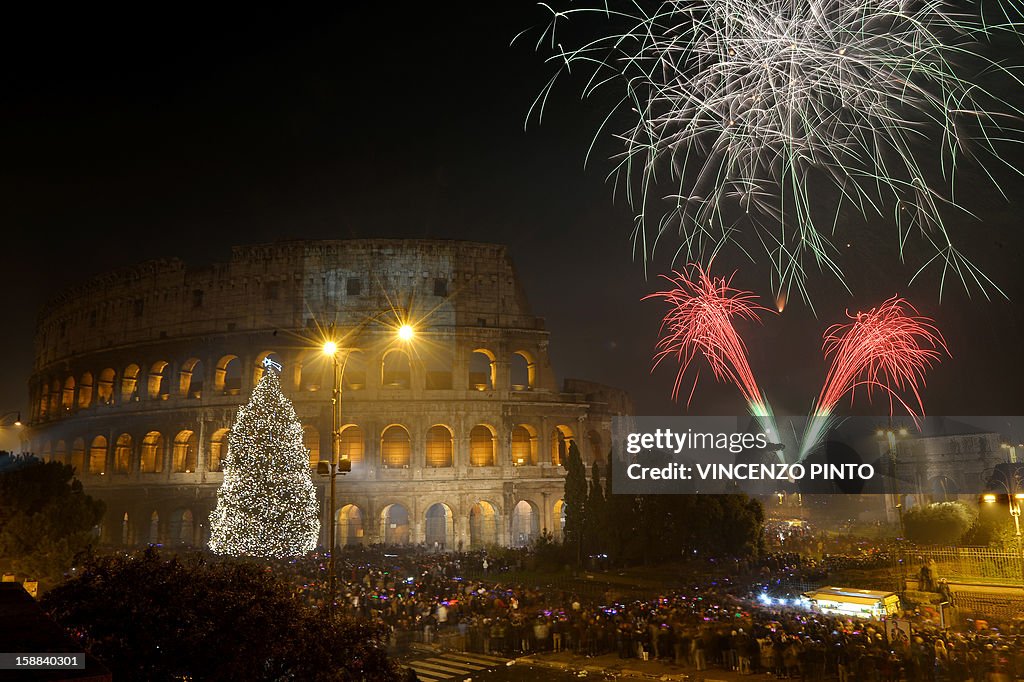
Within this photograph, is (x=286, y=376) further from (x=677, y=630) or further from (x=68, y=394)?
(x=677, y=630)

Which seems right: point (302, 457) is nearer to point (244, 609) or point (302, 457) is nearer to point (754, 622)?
point (754, 622)

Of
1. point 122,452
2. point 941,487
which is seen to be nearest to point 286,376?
point 122,452

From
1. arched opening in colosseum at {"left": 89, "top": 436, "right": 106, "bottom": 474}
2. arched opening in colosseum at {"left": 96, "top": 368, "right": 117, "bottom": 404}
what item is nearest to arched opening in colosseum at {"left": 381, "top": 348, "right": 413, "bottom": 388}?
arched opening in colosseum at {"left": 96, "top": 368, "right": 117, "bottom": 404}

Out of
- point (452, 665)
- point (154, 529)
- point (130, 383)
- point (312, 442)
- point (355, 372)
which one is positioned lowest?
point (452, 665)

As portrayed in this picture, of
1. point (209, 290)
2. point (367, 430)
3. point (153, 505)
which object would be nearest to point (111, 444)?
point (153, 505)

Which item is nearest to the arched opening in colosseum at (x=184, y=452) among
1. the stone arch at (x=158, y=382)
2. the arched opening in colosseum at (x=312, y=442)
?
the stone arch at (x=158, y=382)

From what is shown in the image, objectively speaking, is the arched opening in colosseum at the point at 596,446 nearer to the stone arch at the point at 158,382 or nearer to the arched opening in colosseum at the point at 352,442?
the arched opening in colosseum at the point at 352,442
